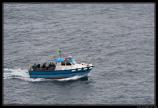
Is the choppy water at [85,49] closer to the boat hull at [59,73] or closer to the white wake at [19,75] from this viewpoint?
the white wake at [19,75]

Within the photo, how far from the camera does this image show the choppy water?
113m

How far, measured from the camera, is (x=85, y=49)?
462 feet

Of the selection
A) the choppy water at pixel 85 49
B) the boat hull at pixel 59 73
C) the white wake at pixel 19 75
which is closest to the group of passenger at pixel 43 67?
the boat hull at pixel 59 73

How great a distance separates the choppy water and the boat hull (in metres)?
1.15

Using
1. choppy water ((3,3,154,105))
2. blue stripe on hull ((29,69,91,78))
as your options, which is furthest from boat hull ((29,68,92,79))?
→ choppy water ((3,3,154,105))

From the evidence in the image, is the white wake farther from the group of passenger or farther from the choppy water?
the group of passenger

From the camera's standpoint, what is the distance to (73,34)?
15612 cm

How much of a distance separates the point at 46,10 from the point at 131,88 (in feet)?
238

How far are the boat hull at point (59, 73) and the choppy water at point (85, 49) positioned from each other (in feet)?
3.76

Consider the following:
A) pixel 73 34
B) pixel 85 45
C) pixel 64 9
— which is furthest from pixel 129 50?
pixel 64 9

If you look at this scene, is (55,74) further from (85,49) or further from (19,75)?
Answer: (85,49)

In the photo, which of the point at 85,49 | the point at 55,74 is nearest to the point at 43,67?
the point at 55,74

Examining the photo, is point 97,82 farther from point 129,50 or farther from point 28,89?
point 129,50

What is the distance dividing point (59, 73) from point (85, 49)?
823 inches
